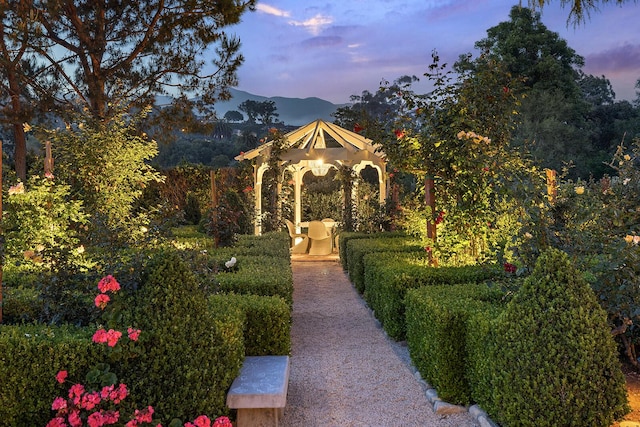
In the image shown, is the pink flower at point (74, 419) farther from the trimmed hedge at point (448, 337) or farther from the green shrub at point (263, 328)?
the trimmed hedge at point (448, 337)

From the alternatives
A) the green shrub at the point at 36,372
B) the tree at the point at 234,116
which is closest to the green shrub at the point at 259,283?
the green shrub at the point at 36,372

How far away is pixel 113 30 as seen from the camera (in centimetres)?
1162

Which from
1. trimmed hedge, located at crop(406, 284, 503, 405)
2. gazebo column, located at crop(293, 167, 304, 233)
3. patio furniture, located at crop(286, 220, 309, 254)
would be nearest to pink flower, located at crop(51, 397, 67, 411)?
trimmed hedge, located at crop(406, 284, 503, 405)

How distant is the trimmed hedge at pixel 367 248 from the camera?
716cm

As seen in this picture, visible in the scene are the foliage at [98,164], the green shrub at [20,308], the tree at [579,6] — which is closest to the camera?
the green shrub at [20,308]

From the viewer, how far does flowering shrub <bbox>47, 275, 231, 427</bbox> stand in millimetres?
2428

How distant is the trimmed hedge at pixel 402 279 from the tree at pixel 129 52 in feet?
23.6

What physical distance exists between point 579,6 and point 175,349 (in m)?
4.67

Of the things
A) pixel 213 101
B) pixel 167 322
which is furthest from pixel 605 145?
pixel 167 322

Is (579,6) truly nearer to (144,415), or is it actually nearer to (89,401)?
(144,415)

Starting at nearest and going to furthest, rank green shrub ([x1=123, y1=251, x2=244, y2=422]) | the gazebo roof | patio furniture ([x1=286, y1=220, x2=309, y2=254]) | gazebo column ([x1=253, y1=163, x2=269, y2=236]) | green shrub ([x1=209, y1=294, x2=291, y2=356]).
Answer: green shrub ([x1=123, y1=251, x2=244, y2=422]) → green shrub ([x1=209, y1=294, x2=291, y2=356]) → the gazebo roof → gazebo column ([x1=253, y1=163, x2=269, y2=236]) → patio furniture ([x1=286, y1=220, x2=309, y2=254])

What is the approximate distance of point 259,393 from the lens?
2.93 metres

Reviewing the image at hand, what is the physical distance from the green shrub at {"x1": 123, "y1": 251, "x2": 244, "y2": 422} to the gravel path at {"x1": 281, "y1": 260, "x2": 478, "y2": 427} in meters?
0.89

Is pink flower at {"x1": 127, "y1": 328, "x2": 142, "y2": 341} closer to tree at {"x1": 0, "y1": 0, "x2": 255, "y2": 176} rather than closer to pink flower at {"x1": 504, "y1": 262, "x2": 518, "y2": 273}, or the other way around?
pink flower at {"x1": 504, "y1": 262, "x2": 518, "y2": 273}
